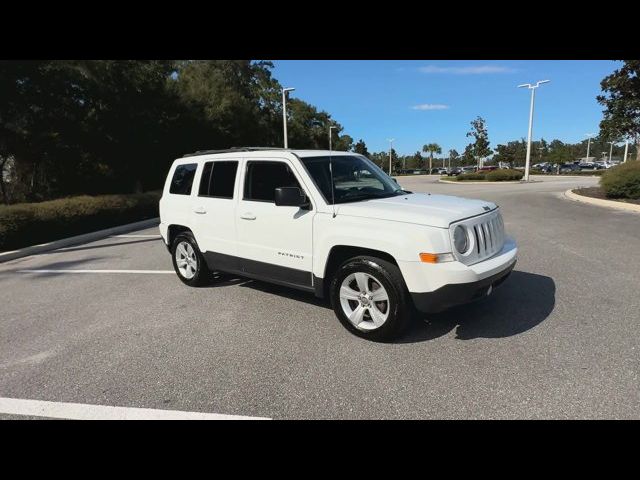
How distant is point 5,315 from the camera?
5.20 metres

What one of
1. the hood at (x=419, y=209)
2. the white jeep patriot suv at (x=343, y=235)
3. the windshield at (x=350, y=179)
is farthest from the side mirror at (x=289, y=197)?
the hood at (x=419, y=209)

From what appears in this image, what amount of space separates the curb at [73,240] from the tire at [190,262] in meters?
5.16

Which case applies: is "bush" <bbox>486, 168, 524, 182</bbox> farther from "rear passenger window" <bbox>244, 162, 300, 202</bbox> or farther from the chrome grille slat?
"rear passenger window" <bbox>244, 162, 300, 202</bbox>

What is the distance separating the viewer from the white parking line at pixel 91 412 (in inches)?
115

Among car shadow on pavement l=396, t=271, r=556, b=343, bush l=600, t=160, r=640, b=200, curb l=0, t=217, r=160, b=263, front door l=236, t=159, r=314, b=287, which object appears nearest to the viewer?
car shadow on pavement l=396, t=271, r=556, b=343

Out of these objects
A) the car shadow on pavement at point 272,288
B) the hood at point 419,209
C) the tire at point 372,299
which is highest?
the hood at point 419,209

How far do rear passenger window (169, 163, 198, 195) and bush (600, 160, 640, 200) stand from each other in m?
15.2

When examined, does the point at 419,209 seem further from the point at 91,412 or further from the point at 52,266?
the point at 52,266

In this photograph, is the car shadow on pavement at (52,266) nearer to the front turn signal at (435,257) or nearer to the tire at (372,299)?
the tire at (372,299)

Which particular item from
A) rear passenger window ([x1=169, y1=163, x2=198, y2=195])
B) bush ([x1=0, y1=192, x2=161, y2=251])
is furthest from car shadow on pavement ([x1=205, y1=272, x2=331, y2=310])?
bush ([x1=0, y1=192, x2=161, y2=251])

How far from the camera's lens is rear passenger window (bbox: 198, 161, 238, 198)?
5.16 meters

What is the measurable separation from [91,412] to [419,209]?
3204 mm
